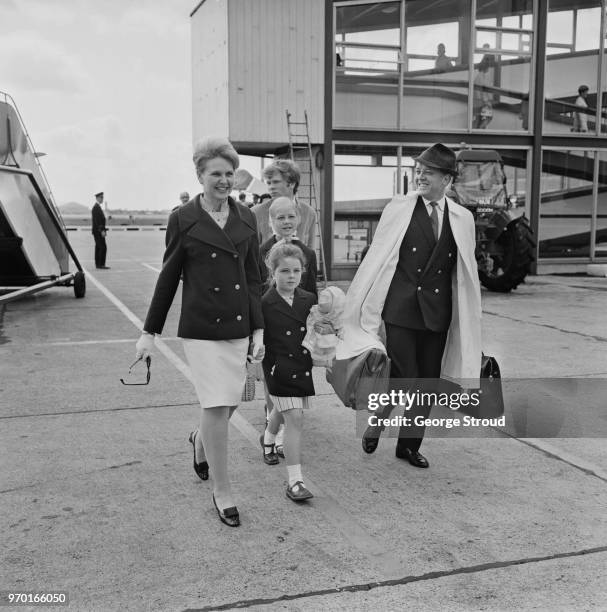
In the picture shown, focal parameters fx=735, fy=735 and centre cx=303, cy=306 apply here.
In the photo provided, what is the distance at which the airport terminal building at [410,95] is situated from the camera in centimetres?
1502

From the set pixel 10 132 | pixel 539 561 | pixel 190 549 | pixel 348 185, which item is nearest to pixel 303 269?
pixel 190 549

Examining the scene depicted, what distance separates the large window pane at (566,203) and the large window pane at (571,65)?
0.68 m

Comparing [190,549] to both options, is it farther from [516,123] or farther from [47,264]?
[516,123]

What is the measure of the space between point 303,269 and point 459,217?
0.95m

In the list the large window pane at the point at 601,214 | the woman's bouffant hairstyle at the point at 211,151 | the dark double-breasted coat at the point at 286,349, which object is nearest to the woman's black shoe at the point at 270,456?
the dark double-breasted coat at the point at 286,349

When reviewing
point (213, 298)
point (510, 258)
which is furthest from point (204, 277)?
point (510, 258)

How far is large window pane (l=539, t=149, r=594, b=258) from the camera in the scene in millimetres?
17156

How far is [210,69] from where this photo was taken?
16156 millimetres

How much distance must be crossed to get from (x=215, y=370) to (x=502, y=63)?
15.0 m

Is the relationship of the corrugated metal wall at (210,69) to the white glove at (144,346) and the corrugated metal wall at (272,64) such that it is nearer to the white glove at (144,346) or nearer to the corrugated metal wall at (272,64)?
the corrugated metal wall at (272,64)

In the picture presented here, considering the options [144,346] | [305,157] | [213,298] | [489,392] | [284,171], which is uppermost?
[305,157]

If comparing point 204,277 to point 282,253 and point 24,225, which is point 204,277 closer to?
point 282,253

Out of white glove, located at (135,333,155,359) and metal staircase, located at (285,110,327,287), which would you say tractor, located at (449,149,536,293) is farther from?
white glove, located at (135,333,155,359)

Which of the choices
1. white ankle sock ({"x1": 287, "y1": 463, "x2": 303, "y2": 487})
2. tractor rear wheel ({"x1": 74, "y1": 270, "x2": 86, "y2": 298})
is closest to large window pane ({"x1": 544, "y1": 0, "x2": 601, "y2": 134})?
tractor rear wheel ({"x1": 74, "y1": 270, "x2": 86, "y2": 298})
